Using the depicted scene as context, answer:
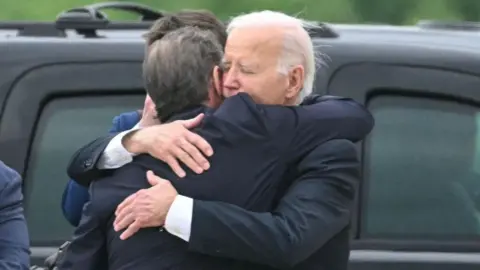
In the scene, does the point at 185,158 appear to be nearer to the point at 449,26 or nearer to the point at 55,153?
the point at 55,153

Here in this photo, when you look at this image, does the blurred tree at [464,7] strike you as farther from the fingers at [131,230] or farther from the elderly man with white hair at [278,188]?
the fingers at [131,230]

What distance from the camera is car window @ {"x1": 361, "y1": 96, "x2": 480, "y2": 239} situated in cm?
338

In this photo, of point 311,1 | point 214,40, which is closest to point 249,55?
point 214,40

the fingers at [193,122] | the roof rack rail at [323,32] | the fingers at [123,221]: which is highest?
the fingers at [193,122]

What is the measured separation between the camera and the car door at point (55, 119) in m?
3.39

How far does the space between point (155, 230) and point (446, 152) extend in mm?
1155

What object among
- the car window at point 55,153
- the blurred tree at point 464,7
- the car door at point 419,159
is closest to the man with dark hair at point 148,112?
the car window at point 55,153

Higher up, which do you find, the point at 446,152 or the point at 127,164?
the point at 127,164

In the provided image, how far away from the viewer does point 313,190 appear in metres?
2.48

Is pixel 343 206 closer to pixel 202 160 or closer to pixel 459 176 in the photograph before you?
pixel 202 160

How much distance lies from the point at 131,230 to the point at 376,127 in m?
1.12

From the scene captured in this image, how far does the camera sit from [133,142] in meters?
2.60

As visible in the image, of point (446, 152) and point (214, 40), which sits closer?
point (214, 40)

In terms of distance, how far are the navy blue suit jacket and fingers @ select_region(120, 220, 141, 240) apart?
15mm
